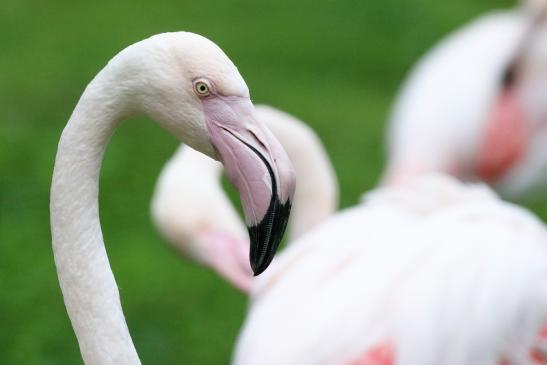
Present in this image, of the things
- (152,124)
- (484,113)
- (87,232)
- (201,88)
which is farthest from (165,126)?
(152,124)

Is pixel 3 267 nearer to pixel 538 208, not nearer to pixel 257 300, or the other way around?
pixel 257 300

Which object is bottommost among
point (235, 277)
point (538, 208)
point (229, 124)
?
point (538, 208)

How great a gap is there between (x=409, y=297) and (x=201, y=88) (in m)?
1.27

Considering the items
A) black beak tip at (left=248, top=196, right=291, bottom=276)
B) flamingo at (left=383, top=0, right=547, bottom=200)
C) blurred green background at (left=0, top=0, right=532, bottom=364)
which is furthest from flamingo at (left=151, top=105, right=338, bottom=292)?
black beak tip at (left=248, top=196, right=291, bottom=276)

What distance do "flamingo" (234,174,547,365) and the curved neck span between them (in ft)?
2.87

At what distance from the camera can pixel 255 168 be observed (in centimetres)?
259

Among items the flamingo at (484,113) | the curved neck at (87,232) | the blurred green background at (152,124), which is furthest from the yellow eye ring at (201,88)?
the flamingo at (484,113)

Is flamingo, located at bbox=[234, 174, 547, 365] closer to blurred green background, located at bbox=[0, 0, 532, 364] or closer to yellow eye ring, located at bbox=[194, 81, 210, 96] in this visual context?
yellow eye ring, located at bbox=[194, 81, 210, 96]

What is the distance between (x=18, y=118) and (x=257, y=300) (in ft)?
13.1

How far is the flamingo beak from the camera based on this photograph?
258cm

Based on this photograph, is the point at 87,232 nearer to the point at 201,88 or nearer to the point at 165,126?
the point at 165,126

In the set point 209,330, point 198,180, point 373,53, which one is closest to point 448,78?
point 209,330

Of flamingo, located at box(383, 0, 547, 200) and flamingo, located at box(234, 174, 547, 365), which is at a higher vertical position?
flamingo, located at box(234, 174, 547, 365)

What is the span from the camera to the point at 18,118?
7562mm
